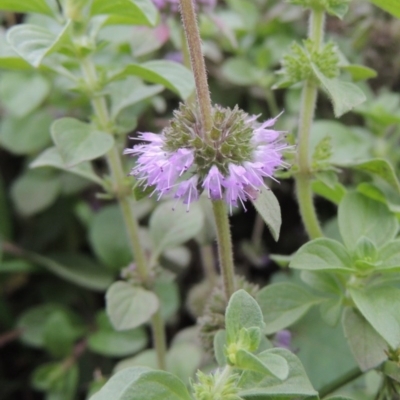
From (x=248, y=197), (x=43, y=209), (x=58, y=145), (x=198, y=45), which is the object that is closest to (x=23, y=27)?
(x=58, y=145)

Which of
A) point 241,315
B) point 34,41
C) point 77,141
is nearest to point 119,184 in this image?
point 77,141

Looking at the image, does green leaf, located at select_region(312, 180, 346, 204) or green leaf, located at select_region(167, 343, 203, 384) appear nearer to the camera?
green leaf, located at select_region(312, 180, 346, 204)

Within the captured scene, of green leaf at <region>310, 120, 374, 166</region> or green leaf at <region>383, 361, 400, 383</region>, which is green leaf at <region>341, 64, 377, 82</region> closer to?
green leaf at <region>310, 120, 374, 166</region>

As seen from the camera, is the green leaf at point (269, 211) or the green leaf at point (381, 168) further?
the green leaf at point (381, 168)

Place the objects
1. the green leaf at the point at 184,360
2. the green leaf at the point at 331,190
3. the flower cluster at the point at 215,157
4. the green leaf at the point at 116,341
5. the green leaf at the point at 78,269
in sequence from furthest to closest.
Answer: the green leaf at the point at 78,269 < the green leaf at the point at 116,341 < the green leaf at the point at 184,360 < the green leaf at the point at 331,190 < the flower cluster at the point at 215,157

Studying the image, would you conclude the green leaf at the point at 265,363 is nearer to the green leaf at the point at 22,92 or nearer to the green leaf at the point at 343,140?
the green leaf at the point at 343,140

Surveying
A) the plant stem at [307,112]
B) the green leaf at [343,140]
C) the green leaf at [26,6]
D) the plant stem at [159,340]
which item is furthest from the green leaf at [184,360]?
the green leaf at [26,6]

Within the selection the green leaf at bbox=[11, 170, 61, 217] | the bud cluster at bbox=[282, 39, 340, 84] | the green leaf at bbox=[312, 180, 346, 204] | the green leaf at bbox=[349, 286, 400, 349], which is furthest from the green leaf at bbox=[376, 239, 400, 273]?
the green leaf at bbox=[11, 170, 61, 217]
